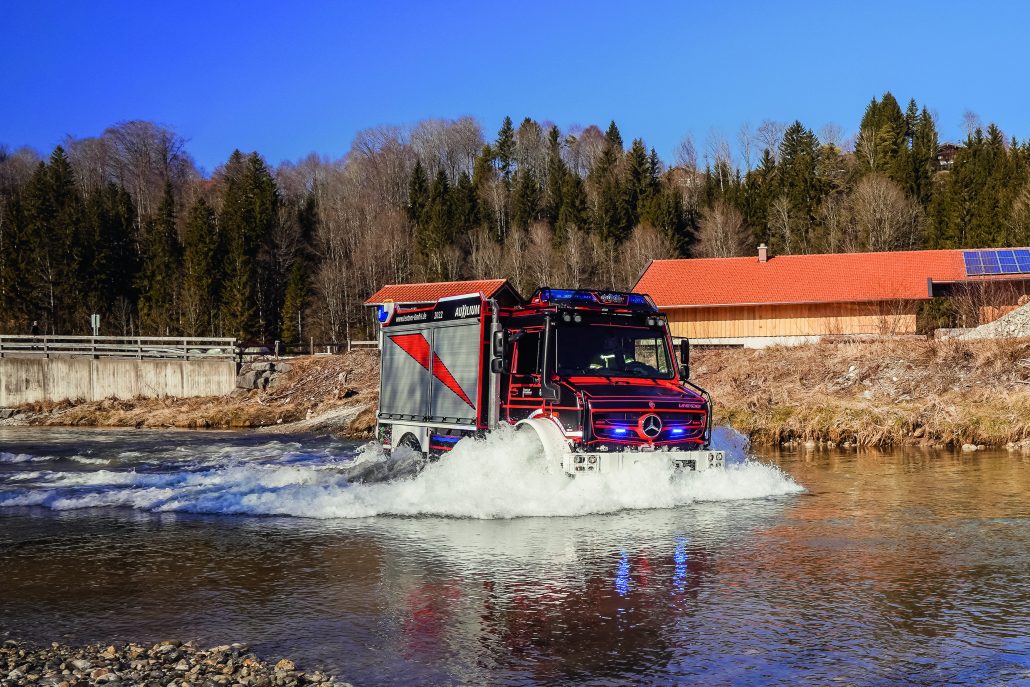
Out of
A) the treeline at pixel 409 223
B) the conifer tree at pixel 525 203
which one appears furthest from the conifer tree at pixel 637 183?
the conifer tree at pixel 525 203

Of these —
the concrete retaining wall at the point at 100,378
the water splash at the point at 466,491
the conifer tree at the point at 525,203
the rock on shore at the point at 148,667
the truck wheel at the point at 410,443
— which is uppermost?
the conifer tree at the point at 525,203

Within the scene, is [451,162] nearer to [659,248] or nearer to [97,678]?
[659,248]

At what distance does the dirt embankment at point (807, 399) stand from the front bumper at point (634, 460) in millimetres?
11668

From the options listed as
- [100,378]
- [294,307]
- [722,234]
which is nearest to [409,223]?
[294,307]

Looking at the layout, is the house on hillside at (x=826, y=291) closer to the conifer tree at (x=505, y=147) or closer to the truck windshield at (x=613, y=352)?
the truck windshield at (x=613, y=352)

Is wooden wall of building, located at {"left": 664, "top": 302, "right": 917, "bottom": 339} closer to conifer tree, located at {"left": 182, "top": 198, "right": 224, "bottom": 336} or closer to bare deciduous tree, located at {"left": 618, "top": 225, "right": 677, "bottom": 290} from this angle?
bare deciduous tree, located at {"left": 618, "top": 225, "right": 677, "bottom": 290}

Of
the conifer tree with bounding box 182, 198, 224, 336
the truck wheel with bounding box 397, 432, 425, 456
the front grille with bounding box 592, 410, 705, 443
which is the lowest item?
the truck wheel with bounding box 397, 432, 425, 456

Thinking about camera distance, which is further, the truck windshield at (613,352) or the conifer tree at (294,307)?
the conifer tree at (294,307)

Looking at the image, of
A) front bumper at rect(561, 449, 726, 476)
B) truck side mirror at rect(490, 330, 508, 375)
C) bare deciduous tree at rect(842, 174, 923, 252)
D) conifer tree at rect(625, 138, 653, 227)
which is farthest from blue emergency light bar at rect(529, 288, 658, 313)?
conifer tree at rect(625, 138, 653, 227)

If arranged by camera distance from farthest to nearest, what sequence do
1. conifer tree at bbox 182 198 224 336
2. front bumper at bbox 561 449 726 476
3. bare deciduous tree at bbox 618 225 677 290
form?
bare deciduous tree at bbox 618 225 677 290 → conifer tree at bbox 182 198 224 336 → front bumper at bbox 561 449 726 476

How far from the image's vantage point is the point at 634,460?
14445 millimetres

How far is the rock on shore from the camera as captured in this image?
22.0ft

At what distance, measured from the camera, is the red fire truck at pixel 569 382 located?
14.3m

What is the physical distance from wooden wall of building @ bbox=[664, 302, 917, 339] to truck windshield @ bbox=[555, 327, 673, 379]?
38.9m
